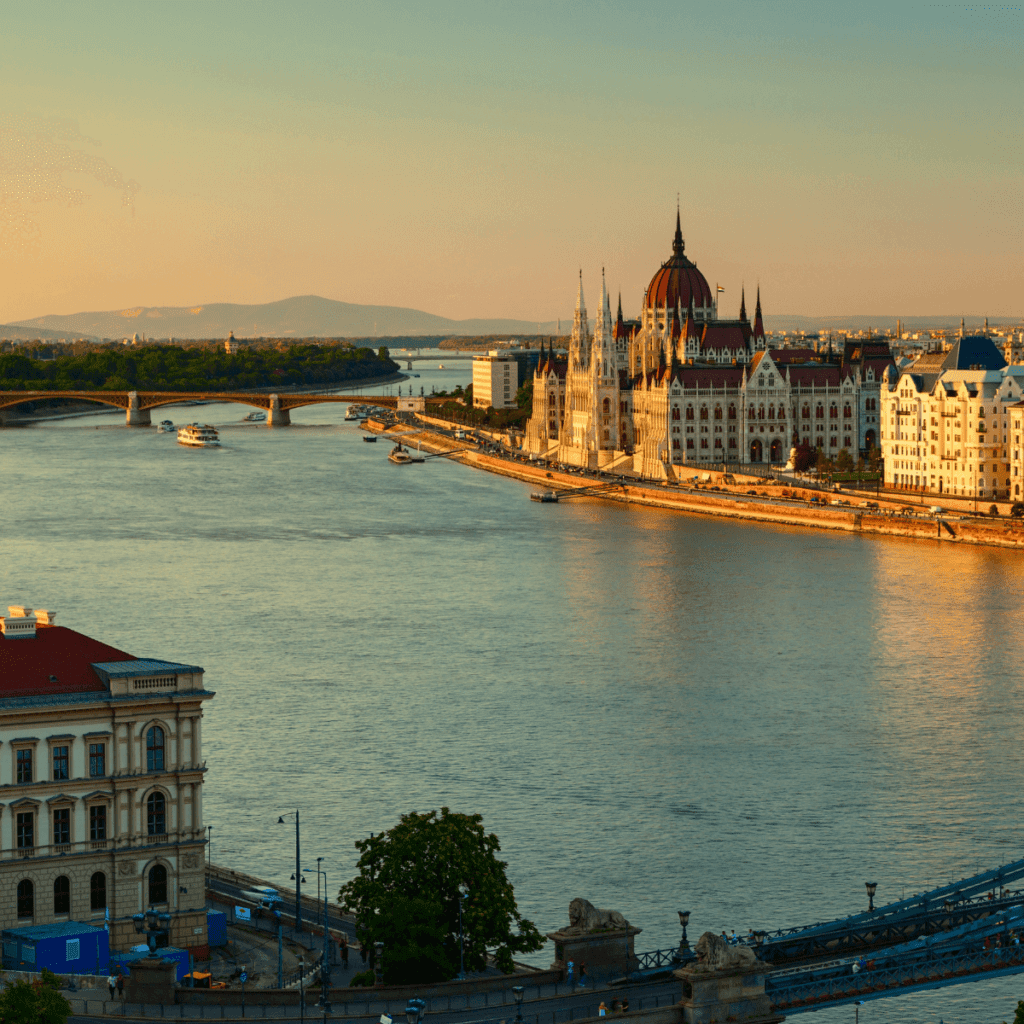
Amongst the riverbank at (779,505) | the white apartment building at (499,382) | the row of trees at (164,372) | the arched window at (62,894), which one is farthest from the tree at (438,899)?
the row of trees at (164,372)

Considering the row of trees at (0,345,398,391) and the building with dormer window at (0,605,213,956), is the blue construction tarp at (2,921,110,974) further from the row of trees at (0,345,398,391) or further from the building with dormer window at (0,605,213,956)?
the row of trees at (0,345,398,391)

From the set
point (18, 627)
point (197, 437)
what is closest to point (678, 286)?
point (197, 437)

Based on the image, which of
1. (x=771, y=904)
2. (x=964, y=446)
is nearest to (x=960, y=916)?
(x=771, y=904)

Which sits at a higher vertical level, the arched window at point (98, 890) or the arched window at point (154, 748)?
the arched window at point (154, 748)

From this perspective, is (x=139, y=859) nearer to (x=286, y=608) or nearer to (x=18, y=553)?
(x=286, y=608)

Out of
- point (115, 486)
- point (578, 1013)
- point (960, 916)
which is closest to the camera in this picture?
point (578, 1013)

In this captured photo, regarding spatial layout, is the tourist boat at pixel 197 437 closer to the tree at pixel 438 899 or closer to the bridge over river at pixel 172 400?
the bridge over river at pixel 172 400

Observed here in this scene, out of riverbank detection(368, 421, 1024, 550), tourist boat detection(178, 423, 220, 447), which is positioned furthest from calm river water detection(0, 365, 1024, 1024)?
tourist boat detection(178, 423, 220, 447)
